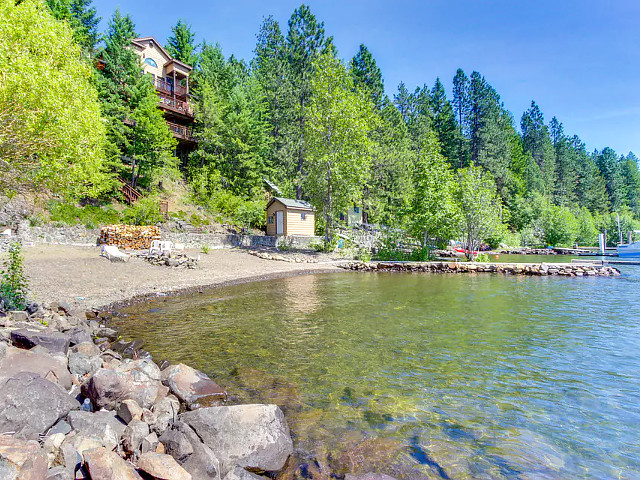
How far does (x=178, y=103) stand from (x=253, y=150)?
12056 mm

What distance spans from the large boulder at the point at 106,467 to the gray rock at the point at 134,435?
1.69 feet

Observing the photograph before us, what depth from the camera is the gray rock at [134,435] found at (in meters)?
3.52

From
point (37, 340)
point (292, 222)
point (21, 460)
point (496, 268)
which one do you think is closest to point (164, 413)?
point (21, 460)

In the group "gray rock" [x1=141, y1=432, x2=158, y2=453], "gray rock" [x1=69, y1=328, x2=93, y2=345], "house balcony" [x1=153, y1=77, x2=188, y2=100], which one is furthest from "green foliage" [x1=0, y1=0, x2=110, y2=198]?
"house balcony" [x1=153, y1=77, x2=188, y2=100]

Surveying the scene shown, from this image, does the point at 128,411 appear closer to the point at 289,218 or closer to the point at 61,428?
the point at 61,428

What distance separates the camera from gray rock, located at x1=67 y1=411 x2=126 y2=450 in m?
3.55

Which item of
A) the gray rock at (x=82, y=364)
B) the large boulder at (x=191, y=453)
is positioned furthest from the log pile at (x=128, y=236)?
the large boulder at (x=191, y=453)

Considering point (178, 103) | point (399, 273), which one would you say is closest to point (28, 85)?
point (399, 273)

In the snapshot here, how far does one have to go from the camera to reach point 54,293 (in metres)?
11.7

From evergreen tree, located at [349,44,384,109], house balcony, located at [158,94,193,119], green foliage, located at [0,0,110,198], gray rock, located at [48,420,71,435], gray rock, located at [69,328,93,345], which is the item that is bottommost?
gray rock, located at [48,420,71,435]

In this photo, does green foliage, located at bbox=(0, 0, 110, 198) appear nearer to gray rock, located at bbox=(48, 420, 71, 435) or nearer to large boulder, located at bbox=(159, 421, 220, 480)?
gray rock, located at bbox=(48, 420, 71, 435)

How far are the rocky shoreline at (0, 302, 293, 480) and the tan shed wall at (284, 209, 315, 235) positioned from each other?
26636mm

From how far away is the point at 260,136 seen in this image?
3816 cm

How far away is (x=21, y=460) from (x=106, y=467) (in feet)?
2.17
